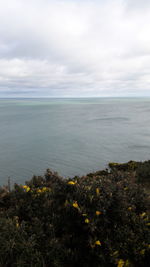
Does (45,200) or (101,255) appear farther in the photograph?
(45,200)

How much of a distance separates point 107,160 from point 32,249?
70.6ft

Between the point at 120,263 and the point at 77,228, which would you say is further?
the point at 77,228

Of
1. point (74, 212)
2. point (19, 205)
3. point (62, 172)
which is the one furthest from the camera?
point (62, 172)

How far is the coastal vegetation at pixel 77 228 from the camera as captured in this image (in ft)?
10.9

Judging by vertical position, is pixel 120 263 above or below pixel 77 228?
below

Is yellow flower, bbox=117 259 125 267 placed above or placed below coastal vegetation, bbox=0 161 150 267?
below

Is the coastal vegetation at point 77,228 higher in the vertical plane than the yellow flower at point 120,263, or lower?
Result: higher

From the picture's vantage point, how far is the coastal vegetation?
131 inches

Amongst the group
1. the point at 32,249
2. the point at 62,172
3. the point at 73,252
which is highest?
the point at 32,249

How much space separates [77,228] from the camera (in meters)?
4.04

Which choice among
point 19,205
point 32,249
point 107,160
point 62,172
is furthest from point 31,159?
point 32,249

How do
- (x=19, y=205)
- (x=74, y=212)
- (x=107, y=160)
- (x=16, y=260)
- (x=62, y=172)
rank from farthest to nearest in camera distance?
(x=107, y=160)
(x=62, y=172)
(x=19, y=205)
(x=74, y=212)
(x=16, y=260)

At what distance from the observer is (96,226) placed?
381 centimetres

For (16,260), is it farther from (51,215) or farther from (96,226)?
(96,226)
